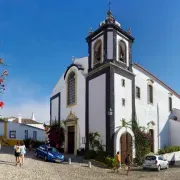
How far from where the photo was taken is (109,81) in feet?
84.4

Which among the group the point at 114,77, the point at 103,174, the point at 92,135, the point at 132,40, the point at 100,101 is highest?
the point at 132,40

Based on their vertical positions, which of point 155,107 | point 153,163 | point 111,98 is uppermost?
point 111,98

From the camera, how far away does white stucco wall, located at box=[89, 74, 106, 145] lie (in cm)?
2577

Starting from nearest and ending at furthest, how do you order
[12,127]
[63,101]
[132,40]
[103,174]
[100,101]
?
1. [103,174]
2. [100,101]
3. [132,40]
4. [63,101]
5. [12,127]

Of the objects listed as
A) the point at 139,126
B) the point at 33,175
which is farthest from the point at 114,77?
the point at 33,175

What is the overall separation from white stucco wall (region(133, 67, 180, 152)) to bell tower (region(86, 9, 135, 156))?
1.75 m

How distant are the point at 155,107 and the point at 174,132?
4202 millimetres

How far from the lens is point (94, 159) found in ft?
82.1

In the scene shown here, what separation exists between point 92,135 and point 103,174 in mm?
6646

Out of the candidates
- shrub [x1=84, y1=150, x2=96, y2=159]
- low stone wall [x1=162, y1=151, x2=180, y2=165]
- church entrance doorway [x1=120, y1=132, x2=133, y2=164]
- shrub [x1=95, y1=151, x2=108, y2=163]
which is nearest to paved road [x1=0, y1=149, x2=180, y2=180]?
shrub [x1=95, y1=151, x2=108, y2=163]

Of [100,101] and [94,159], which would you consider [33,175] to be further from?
[100,101]

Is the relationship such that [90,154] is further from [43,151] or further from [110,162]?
[43,151]

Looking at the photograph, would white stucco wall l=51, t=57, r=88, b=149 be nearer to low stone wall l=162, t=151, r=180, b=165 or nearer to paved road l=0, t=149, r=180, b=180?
paved road l=0, t=149, r=180, b=180

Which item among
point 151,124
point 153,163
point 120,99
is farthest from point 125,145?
point 151,124
